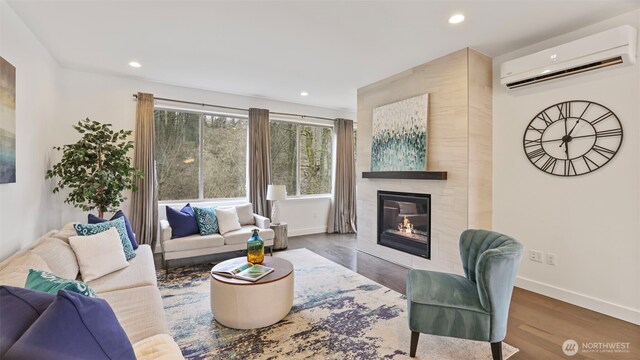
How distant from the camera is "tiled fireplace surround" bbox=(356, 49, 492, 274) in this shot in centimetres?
324

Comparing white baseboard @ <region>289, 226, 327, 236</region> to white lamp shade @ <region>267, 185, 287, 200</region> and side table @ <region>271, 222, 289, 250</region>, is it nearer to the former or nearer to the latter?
side table @ <region>271, 222, 289, 250</region>

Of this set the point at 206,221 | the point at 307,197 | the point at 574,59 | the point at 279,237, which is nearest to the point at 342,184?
the point at 307,197

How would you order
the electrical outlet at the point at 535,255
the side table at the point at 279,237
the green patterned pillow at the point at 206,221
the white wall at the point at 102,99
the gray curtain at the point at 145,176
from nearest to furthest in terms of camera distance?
the electrical outlet at the point at 535,255, the white wall at the point at 102,99, the green patterned pillow at the point at 206,221, the gray curtain at the point at 145,176, the side table at the point at 279,237

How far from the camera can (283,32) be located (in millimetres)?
2889

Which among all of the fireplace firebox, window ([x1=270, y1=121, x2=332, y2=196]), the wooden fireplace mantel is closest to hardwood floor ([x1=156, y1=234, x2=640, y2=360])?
the fireplace firebox

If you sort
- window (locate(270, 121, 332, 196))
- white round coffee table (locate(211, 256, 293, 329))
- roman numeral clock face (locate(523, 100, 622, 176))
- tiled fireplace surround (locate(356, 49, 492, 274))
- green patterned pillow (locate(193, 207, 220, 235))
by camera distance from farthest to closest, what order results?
window (locate(270, 121, 332, 196)) < green patterned pillow (locate(193, 207, 220, 235)) < tiled fireplace surround (locate(356, 49, 492, 274)) < roman numeral clock face (locate(523, 100, 622, 176)) < white round coffee table (locate(211, 256, 293, 329))

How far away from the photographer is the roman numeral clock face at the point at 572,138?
263 centimetres

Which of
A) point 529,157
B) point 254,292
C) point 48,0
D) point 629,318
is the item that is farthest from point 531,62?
point 48,0

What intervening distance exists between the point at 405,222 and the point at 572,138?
201 cm

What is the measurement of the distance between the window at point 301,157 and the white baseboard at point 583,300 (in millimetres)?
3979

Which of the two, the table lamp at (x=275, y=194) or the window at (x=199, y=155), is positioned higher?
the window at (x=199, y=155)

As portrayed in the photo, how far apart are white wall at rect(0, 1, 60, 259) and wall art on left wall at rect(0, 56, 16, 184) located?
0.10 meters
